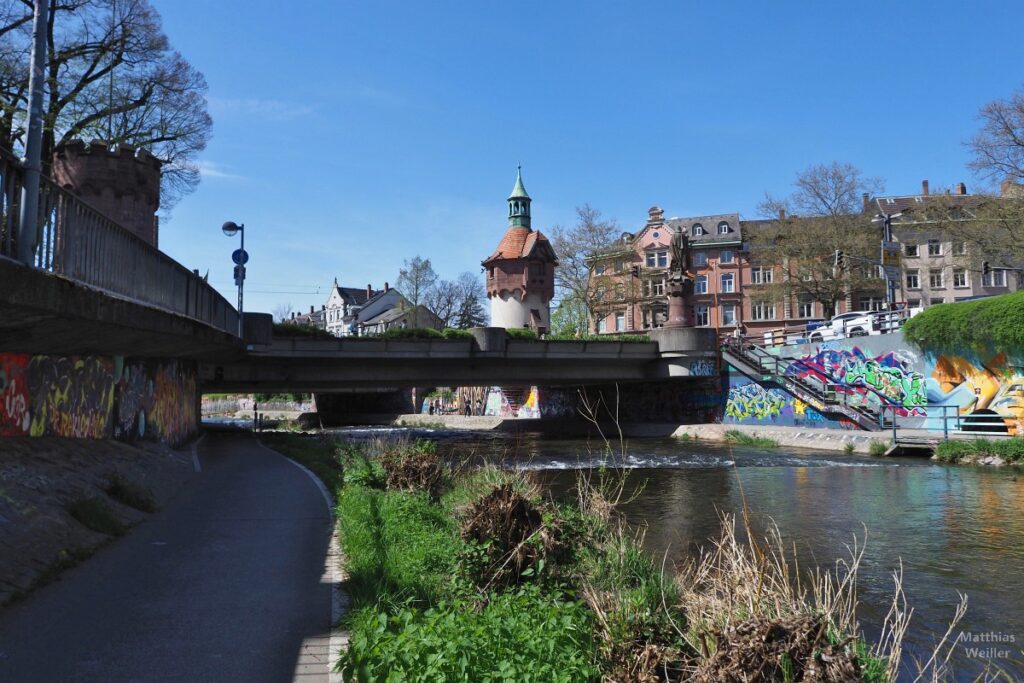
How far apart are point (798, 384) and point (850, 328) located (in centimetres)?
337

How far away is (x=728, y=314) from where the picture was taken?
76875 mm

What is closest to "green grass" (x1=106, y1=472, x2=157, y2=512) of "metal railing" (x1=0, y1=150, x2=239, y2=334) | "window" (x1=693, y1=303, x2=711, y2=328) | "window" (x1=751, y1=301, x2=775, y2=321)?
"metal railing" (x1=0, y1=150, x2=239, y2=334)

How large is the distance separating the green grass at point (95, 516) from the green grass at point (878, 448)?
78.2ft

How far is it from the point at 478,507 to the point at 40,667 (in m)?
3.74

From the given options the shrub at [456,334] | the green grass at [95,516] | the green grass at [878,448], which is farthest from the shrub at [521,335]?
the green grass at [95,516]

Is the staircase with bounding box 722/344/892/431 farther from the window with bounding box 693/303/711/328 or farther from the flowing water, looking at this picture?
the window with bounding box 693/303/711/328

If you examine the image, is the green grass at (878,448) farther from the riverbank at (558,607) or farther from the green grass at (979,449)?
the riverbank at (558,607)

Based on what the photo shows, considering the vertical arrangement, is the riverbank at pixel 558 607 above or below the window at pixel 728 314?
below

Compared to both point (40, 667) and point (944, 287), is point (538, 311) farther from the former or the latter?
point (40, 667)

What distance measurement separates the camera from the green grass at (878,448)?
85.5ft

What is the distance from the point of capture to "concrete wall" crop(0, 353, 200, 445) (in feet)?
38.1

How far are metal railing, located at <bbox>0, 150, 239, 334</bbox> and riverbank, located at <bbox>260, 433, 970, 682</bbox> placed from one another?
4.33 metres

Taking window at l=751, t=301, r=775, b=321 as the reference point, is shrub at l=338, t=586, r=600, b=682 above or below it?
below

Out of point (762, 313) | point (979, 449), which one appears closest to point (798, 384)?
point (979, 449)
